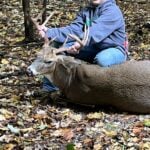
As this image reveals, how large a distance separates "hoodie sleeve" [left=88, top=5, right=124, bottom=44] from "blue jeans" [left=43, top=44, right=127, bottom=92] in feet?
0.74

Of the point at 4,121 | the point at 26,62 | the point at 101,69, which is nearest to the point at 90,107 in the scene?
the point at 101,69

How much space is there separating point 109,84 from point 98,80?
175mm

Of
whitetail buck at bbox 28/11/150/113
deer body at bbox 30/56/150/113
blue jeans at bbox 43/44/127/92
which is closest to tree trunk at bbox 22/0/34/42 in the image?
blue jeans at bbox 43/44/127/92

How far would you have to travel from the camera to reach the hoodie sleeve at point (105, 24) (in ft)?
22.0

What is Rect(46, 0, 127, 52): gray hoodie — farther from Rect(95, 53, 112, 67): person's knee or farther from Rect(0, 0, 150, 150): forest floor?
Rect(0, 0, 150, 150): forest floor

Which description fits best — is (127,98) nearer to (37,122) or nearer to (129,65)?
(129,65)

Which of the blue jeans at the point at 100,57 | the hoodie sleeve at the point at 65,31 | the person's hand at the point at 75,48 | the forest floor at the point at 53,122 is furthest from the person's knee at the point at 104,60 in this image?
the forest floor at the point at 53,122

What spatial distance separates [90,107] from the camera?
6648 millimetres

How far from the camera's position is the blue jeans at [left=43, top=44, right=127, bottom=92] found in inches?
268

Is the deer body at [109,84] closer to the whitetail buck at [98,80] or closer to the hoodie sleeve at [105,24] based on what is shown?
the whitetail buck at [98,80]

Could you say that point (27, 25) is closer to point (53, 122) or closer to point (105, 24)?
point (105, 24)

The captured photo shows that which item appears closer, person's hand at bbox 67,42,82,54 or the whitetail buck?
the whitetail buck

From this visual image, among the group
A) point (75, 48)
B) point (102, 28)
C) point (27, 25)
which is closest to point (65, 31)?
point (75, 48)

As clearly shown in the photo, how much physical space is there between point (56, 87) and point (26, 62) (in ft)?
6.06
